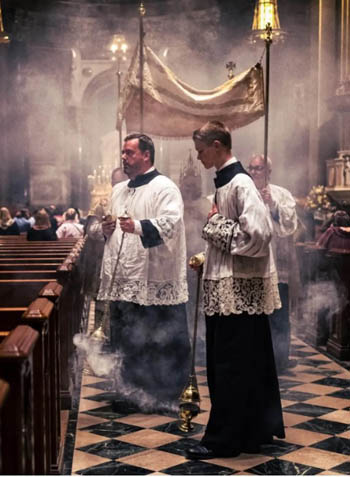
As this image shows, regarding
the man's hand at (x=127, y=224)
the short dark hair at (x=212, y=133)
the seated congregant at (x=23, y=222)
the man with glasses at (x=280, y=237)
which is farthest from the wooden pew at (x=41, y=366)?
the seated congregant at (x=23, y=222)

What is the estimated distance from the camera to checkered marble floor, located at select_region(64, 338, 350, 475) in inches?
147

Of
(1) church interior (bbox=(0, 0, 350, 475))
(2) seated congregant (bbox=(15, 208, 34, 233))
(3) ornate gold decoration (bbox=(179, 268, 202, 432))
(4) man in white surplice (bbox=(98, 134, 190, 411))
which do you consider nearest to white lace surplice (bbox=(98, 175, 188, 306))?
(4) man in white surplice (bbox=(98, 134, 190, 411))

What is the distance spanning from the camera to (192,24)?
61.5ft

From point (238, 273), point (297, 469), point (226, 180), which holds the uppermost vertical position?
point (226, 180)

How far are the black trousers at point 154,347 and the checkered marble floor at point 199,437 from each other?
225 mm

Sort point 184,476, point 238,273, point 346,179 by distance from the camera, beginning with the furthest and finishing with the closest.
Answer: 1. point 346,179
2. point 238,273
3. point 184,476

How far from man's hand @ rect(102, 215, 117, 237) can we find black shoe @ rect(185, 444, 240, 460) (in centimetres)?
157

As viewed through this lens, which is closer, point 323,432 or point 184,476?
point 184,476

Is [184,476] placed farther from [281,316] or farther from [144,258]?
[281,316]

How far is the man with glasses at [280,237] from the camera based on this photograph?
5863mm

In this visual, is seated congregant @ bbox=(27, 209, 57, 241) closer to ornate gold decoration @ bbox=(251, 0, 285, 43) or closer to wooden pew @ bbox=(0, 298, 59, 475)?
ornate gold decoration @ bbox=(251, 0, 285, 43)

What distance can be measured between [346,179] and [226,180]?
26.3ft

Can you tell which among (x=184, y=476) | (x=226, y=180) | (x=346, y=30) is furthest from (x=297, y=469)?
(x=346, y=30)

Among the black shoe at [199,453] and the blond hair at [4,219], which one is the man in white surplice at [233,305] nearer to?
the black shoe at [199,453]
